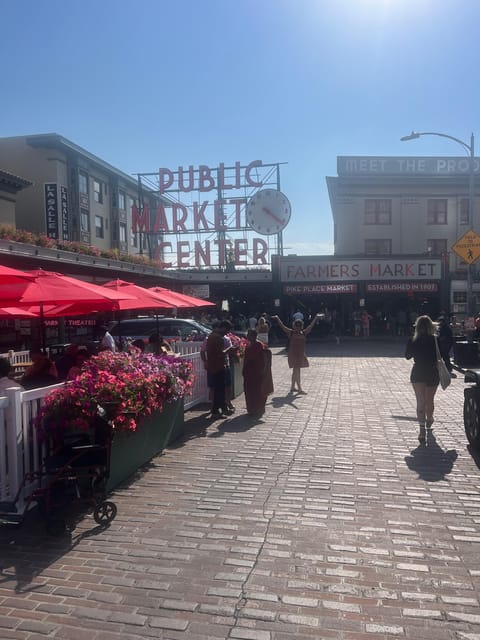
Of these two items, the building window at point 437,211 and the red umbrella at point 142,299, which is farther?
the building window at point 437,211

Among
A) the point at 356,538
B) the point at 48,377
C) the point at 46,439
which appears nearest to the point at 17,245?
the point at 48,377

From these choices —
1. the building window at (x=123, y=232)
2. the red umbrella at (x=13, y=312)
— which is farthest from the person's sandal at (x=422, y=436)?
the building window at (x=123, y=232)

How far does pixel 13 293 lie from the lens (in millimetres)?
7395

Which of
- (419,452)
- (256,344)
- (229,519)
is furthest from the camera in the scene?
(256,344)

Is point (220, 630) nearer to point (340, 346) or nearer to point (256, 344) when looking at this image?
point (256, 344)

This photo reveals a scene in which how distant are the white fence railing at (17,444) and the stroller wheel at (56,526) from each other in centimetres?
37

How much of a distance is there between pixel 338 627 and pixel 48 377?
441 centimetres

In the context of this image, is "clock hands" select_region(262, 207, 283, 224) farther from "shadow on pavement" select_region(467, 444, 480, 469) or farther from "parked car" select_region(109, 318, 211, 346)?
"shadow on pavement" select_region(467, 444, 480, 469)

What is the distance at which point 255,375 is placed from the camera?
937cm

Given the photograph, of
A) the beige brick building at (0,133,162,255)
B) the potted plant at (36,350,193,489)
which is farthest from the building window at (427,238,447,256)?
the potted plant at (36,350,193,489)

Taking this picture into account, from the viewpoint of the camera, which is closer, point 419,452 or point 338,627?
point 338,627

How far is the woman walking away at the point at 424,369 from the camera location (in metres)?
7.57

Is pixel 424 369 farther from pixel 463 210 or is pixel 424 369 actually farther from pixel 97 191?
pixel 97 191

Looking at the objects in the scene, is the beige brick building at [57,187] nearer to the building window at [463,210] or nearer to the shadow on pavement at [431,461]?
the building window at [463,210]
